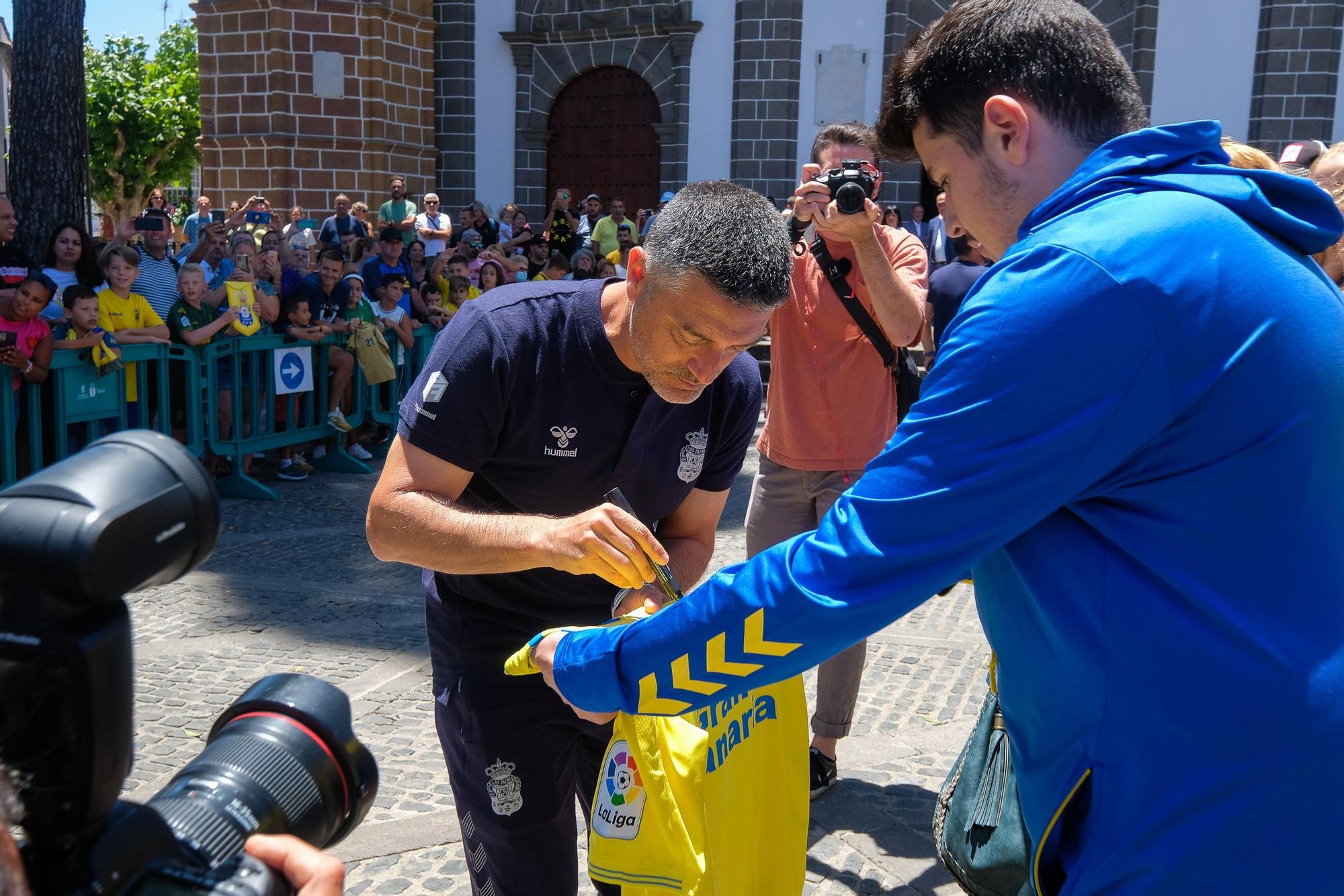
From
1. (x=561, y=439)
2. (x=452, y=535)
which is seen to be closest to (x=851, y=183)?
(x=561, y=439)

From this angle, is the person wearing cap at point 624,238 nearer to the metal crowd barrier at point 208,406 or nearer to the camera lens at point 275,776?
the metal crowd barrier at point 208,406

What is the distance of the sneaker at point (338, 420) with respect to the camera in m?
9.55

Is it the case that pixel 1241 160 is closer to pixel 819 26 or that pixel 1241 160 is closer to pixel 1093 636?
pixel 1093 636

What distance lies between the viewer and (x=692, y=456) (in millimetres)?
2514

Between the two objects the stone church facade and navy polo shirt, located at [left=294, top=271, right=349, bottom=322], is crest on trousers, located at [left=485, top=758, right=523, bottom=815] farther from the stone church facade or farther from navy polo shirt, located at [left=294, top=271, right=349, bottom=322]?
the stone church facade

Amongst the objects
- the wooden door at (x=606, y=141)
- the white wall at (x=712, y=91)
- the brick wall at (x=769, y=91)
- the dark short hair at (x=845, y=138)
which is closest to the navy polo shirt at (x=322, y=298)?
the dark short hair at (x=845, y=138)

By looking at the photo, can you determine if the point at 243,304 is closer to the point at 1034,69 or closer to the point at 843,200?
the point at 843,200

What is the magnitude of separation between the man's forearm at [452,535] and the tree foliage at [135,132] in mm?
45406

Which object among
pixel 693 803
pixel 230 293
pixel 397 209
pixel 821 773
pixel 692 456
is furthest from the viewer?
pixel 397 209

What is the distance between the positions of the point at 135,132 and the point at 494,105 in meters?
29.4

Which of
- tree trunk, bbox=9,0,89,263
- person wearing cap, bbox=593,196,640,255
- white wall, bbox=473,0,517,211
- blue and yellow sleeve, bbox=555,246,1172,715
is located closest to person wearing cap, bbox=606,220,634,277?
person wearing cap, bbox=593,196,640,255

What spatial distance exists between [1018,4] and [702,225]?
839mm

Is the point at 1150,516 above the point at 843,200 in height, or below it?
below

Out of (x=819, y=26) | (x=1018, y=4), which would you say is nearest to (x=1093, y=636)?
(x=1018, y=4)
